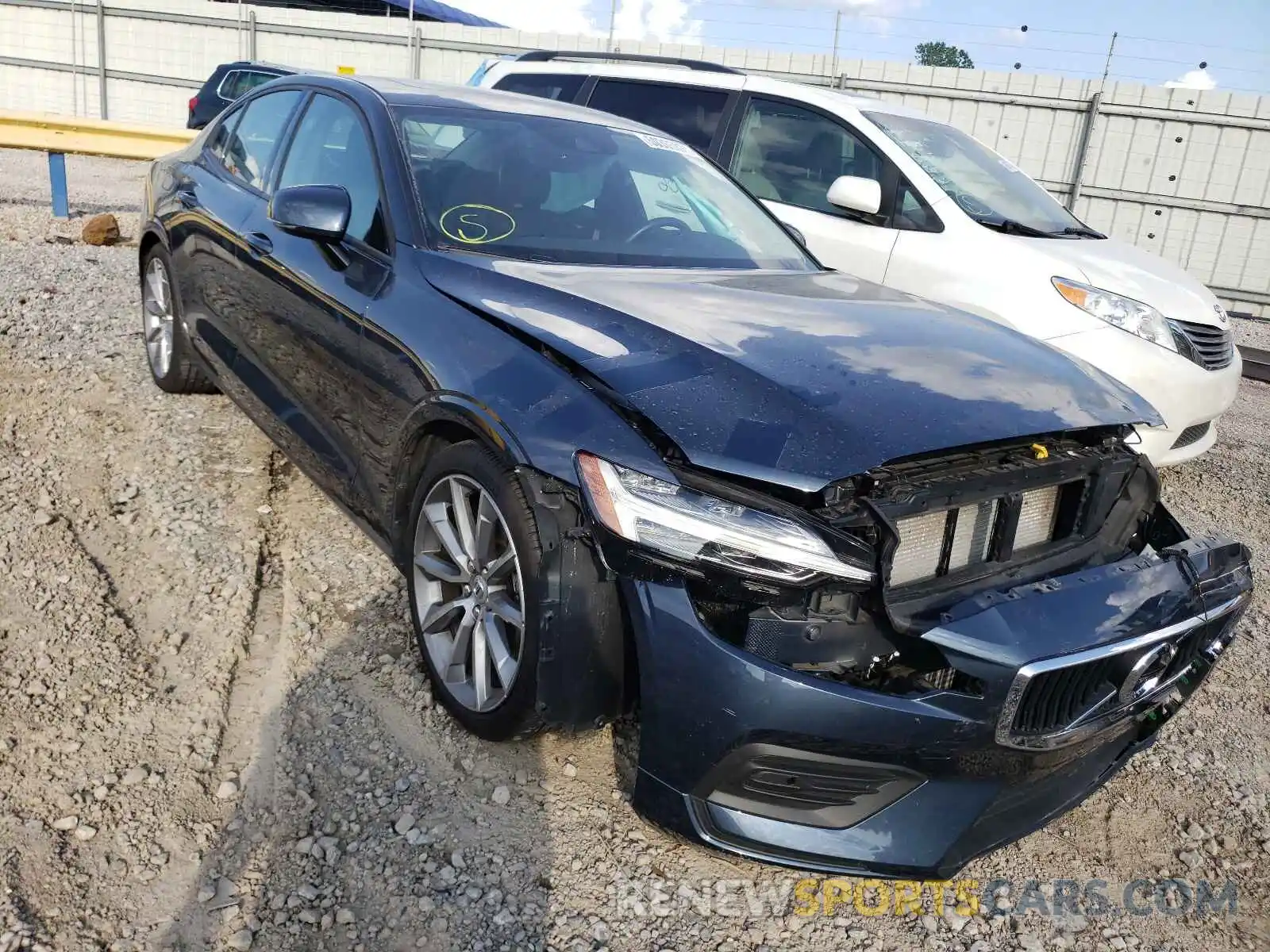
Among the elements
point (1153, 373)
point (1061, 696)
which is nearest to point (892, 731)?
point (1061, 696)

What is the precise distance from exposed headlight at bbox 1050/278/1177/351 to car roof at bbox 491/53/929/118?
6.28 feet

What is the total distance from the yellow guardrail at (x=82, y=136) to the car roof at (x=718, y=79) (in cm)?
477

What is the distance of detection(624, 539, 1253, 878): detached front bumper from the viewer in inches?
76.0

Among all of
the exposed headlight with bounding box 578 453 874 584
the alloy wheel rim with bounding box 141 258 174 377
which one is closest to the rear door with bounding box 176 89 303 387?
the alloy wheel rim with bounding box 141 258 174 377

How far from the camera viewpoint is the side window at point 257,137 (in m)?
3.92

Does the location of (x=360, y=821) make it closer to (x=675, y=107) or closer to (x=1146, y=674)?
(x=1146, y=674)

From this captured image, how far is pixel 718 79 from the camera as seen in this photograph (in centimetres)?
634

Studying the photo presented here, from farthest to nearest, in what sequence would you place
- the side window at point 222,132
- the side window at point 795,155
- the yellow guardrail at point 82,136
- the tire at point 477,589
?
the yellow guardrail at point 82,136 < the side window at point 795,155 < the side window at point 222,132 < the tire at point 477,589

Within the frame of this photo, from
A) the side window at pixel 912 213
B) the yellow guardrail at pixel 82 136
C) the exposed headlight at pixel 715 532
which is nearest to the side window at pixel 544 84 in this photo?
the side window at pixel 912 213

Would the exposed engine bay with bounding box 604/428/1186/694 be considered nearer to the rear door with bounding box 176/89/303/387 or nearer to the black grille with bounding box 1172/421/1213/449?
the rear door with bounding box 176/89/303/387

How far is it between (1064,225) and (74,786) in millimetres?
5572

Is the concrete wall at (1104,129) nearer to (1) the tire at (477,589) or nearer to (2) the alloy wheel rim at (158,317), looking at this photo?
(2) the alloy wheel rim at (158,317)

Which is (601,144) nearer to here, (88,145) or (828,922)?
(828,922)

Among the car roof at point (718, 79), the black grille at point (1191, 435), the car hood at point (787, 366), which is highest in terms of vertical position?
the car roof at point (718, 79)
